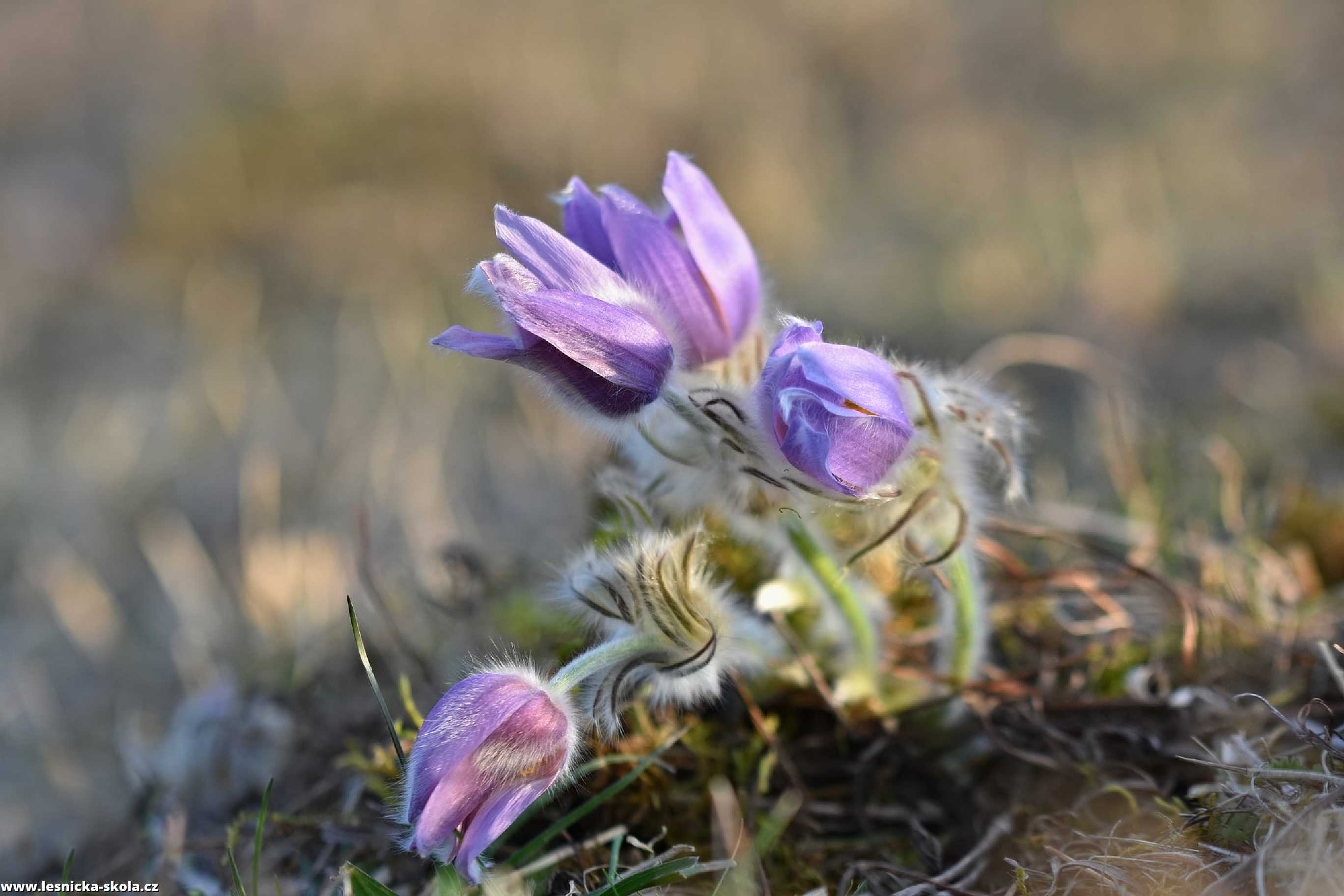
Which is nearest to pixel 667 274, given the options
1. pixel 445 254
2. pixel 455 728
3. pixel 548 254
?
pixel 548 254

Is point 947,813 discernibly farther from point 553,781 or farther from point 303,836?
point 303,836

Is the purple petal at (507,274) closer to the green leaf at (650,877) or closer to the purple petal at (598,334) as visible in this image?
the purple petal at (598,334)

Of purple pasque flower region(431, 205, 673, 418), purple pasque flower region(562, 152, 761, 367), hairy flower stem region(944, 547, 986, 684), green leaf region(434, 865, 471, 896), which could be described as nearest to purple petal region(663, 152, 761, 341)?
purple pasque flower region(562, 152, 761, 367)

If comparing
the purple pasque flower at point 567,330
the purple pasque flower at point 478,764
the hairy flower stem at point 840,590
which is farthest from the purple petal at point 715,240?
the purple pasque flower at point 478,764

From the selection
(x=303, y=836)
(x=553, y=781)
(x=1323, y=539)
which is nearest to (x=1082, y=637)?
(x=1323, y=539)

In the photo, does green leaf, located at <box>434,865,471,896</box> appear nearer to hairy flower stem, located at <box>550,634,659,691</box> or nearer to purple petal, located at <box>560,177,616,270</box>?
hairy flower stem, located at <box>550,634,659,691</box>

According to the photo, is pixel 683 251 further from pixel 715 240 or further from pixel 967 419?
pixel 967 419
